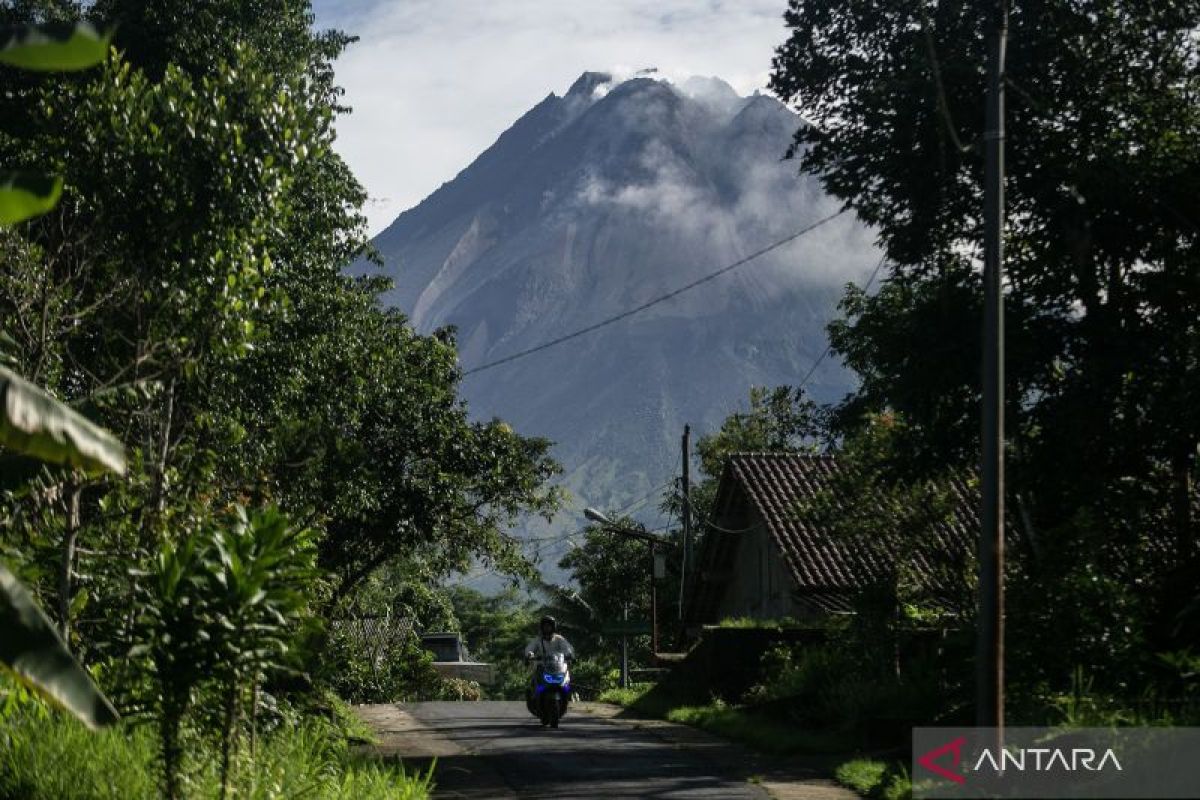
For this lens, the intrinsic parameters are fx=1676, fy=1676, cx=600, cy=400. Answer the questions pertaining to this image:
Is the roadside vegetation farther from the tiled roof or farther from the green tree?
the green tree

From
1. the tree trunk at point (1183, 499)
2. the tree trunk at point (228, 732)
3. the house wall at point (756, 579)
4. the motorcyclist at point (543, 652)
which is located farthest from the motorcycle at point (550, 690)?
the tree trunk at point (228, 732)

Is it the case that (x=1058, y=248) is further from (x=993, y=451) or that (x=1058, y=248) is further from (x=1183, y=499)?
(x=993, y=451)

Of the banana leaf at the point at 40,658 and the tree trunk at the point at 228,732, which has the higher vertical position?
the banana leaf at the point at 40,658

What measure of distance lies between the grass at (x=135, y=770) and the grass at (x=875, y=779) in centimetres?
491

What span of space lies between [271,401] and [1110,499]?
12.3m

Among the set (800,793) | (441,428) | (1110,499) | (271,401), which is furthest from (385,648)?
(800,793)

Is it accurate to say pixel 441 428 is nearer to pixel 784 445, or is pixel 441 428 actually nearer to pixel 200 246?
pixel 200 246

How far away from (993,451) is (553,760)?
8.15 meters

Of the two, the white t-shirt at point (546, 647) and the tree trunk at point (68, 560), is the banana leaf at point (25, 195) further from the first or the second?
the white t-shirt at point (546, 647)

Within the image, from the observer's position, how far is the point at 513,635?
95812mm

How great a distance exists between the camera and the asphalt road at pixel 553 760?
17656mm

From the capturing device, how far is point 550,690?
27891 mm

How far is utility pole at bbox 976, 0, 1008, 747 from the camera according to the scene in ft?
48.8

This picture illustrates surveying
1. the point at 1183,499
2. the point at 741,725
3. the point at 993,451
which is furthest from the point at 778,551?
the point at 993,451
